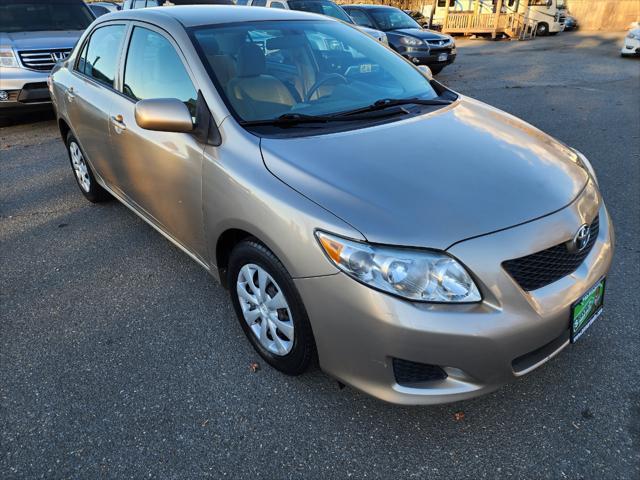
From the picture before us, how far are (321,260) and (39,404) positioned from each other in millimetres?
1594

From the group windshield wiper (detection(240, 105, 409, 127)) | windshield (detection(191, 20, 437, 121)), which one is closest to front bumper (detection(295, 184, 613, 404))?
windshield wiper (detection(240, 105, 409, 127))

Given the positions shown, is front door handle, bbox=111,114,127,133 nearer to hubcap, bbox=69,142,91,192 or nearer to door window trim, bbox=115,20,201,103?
door window trim, bbox=115,20,201,103

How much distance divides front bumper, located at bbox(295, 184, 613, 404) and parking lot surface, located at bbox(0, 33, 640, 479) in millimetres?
326

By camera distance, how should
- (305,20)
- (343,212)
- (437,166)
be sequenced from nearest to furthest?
(343,212)
(437,166)
(305,20)

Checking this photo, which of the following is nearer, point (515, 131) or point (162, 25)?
point (515, 131)

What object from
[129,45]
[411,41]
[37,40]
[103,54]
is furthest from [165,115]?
[411,41]

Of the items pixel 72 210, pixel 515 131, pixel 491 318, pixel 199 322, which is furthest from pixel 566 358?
pixel 72 210

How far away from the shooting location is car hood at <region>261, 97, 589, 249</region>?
184cm

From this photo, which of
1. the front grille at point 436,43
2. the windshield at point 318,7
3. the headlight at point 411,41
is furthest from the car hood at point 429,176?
the front grille at point 436,43

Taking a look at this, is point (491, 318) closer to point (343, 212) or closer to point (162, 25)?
point (343, 212)

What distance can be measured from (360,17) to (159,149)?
34.6ft

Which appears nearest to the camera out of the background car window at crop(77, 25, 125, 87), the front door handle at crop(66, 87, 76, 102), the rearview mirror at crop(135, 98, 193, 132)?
the rearview mirror at crop(135, 98, 193, 132)

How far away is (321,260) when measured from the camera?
1.88 meters

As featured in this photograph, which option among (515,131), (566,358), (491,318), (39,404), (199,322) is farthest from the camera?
(199,322)
